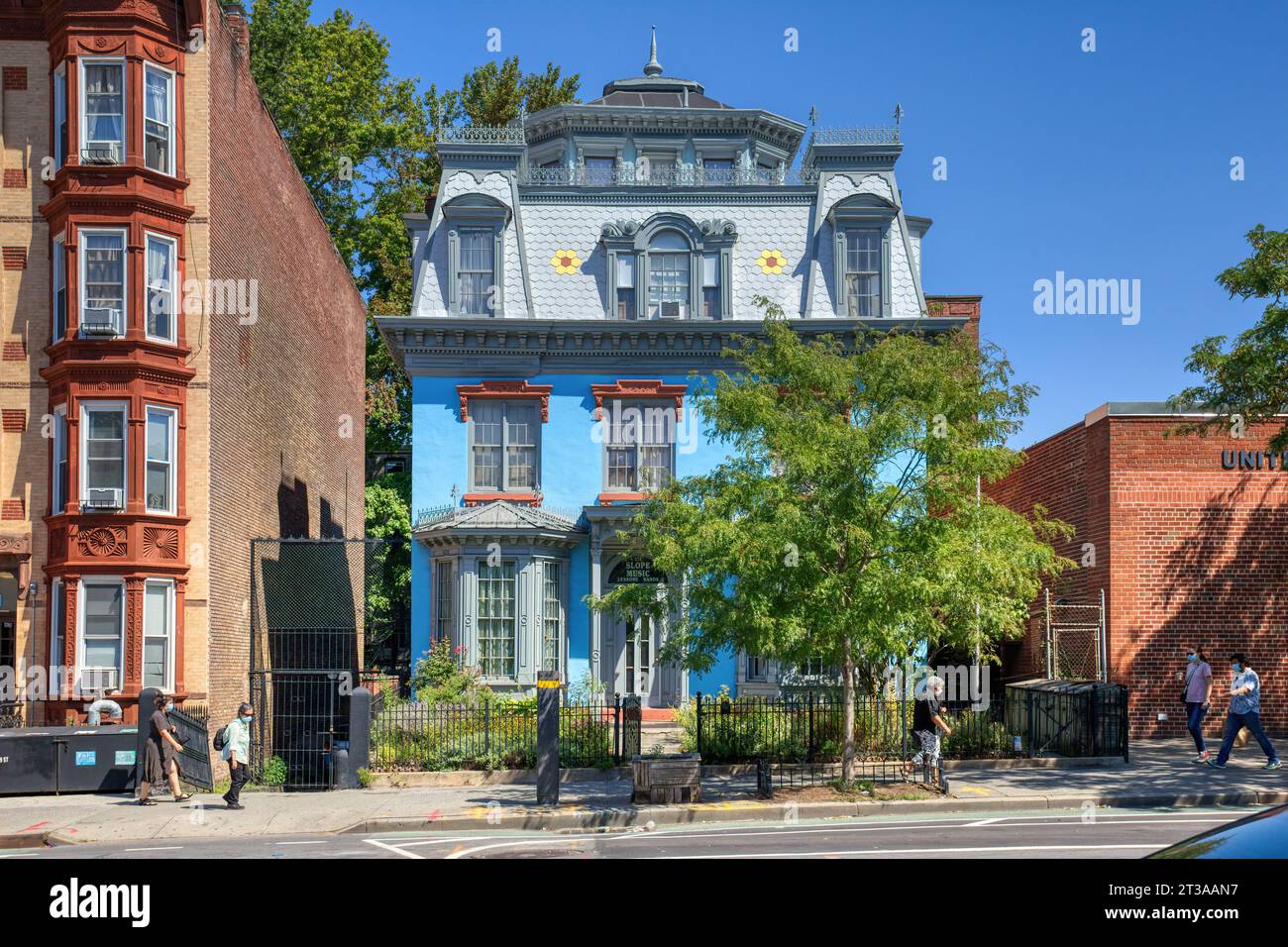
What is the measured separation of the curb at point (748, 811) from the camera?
56.8 ft

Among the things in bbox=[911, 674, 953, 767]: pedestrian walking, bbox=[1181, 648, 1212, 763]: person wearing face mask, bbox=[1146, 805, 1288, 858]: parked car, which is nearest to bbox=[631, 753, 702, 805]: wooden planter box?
bbox=[911, 674, 953, 767]: pedestrian walking

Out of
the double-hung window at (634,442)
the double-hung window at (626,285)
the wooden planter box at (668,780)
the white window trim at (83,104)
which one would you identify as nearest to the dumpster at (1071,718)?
the wooden planter box at (668,780)

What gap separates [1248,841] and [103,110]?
24858mm

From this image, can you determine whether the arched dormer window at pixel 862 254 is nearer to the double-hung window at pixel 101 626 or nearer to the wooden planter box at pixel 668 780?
the wooden planter box at pixel 668 780

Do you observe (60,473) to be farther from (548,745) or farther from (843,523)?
(843,523)

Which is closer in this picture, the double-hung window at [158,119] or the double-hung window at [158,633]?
the double-hung window at [158,633]

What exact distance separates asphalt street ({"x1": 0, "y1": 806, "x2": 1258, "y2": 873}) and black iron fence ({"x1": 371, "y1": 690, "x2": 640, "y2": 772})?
5.08 m

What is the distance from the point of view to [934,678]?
62.1 ft

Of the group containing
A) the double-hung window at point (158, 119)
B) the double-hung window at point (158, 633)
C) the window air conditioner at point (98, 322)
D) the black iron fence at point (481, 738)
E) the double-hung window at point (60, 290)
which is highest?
the double-hung window at point (158, 119)

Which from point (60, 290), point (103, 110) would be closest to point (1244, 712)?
point (60, 290)

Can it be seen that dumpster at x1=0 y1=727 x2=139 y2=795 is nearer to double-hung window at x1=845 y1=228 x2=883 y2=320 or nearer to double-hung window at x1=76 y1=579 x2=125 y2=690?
double-hung window at x1=76 y1=579 x2=125 y2=690

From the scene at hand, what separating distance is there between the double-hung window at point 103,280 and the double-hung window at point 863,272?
17115mm
